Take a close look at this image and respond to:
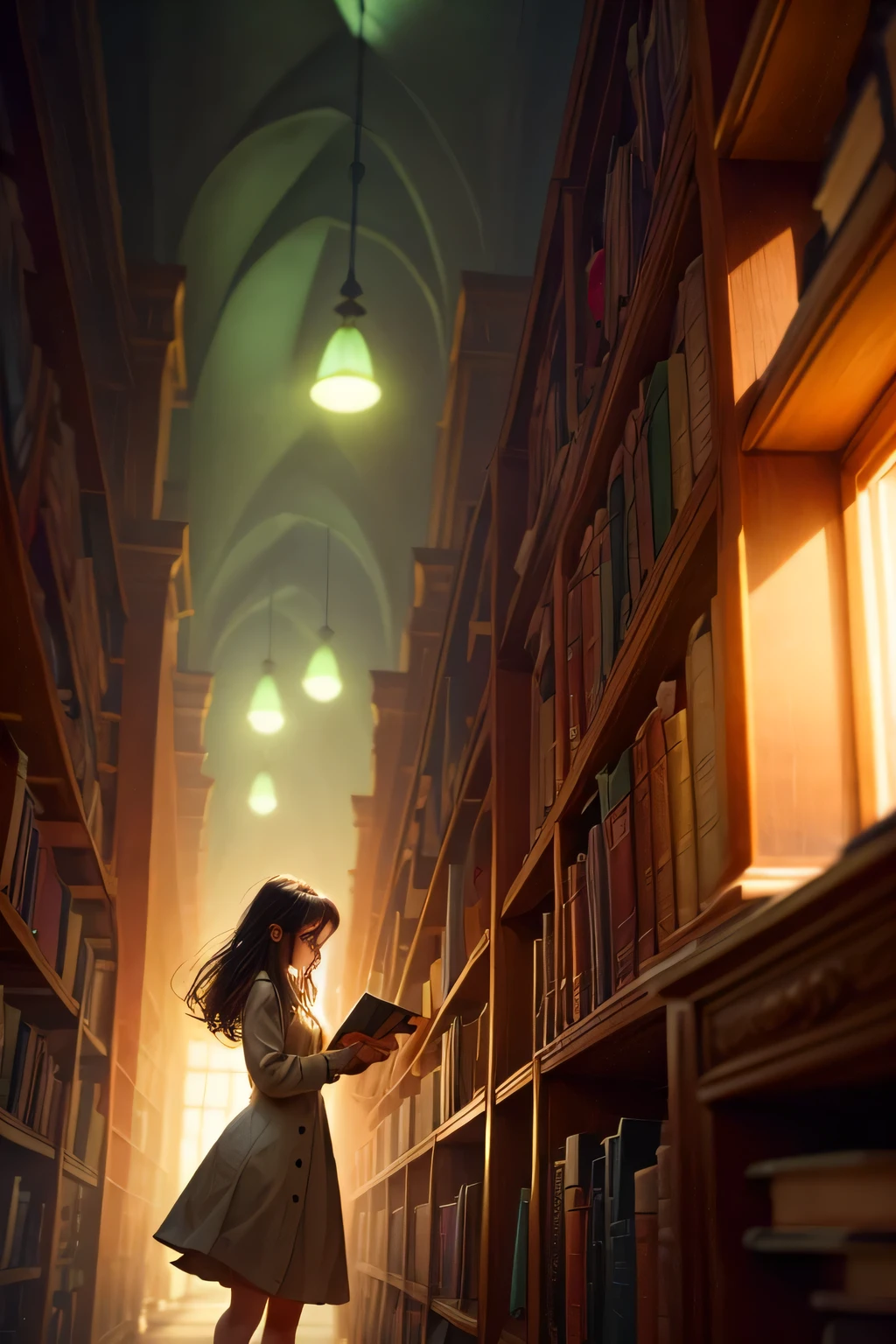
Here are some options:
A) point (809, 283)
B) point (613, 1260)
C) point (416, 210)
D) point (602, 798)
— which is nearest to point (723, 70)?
point (809, 283)

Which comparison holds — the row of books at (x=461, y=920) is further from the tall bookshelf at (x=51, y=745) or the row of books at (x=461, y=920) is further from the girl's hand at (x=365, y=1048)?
the tall bookshelf at (x=51, y=745)

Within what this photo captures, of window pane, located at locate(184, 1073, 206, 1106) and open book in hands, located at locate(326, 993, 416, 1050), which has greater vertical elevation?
window pane, located at locate(184, 1073, 206, 1106)

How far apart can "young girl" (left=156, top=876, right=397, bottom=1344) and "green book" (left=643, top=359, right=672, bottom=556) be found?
1364 mm

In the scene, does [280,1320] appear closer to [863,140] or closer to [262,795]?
→ [863,140]

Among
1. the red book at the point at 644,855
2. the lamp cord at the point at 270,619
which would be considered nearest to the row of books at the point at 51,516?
the red book at the point at 644,855

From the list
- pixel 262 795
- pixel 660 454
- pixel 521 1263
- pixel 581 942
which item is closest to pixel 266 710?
pixel 262 795

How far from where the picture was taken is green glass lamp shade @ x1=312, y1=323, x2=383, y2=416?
18.3ft

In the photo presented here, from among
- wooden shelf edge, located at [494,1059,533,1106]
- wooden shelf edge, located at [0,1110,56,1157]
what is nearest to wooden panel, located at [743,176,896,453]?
wooden shelf edge, located at [494,1059,533,1106]

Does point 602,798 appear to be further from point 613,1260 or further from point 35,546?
point 35,546

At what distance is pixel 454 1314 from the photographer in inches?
113

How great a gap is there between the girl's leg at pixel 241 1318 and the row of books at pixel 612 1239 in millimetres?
749

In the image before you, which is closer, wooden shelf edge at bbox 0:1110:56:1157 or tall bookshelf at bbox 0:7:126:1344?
tall bookshelf at bbox 0:7:126:1344

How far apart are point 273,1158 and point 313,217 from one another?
6929 mm

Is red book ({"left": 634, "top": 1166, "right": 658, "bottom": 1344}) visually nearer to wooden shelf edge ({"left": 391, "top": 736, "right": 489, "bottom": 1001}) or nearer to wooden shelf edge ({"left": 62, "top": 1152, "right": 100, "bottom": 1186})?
wooden shelf edge ({"left": 391, "top": 736, "right": 489, "bottom": 1001})
